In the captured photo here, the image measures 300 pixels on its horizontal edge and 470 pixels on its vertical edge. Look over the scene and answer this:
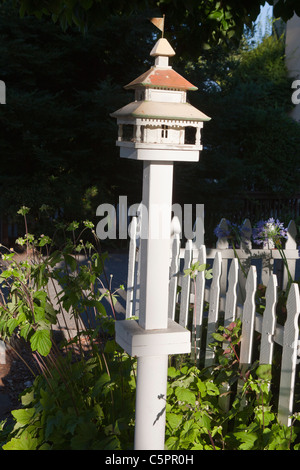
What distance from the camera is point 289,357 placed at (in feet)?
8.51

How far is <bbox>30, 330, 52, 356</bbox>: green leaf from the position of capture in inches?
96.7

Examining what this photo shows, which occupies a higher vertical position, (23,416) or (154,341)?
(154,341)

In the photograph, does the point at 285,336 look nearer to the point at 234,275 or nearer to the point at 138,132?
the point at 234,275

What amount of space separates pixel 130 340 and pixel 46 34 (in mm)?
7944

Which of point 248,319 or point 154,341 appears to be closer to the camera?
point 154,341

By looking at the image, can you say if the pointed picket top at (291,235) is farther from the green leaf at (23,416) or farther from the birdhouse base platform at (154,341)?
the green leaf at (23,416)

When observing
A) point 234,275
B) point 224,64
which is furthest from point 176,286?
point 224,64

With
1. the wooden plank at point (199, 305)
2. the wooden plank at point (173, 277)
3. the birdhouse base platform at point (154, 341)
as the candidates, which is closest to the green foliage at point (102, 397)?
→ the wooden plank at point (199, 305)

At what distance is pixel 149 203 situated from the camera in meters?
2.20

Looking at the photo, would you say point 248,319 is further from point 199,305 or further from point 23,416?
point 23,416

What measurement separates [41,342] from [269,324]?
3.74 feet

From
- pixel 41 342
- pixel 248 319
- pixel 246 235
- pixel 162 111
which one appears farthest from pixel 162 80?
pixel 246 235

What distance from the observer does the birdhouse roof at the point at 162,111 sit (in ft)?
6.73
